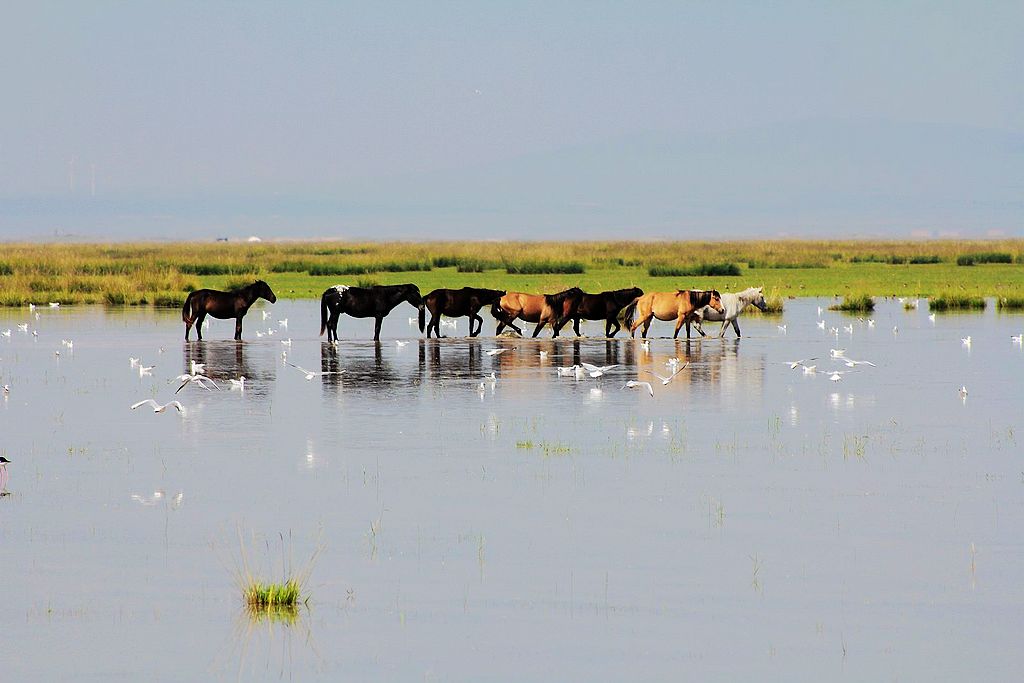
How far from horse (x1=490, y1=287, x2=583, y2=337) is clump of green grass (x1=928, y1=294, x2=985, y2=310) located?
1358cm

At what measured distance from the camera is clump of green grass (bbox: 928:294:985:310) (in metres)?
39.7

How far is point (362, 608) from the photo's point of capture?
8.98m

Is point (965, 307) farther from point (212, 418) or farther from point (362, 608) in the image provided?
point (362, 608)

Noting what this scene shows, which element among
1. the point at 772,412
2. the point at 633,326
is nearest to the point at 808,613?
the point at 772,412

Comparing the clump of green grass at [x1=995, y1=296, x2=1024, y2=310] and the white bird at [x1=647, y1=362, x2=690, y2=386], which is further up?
the white bird at [x1=647, y1=362, x2=690, y2=386]

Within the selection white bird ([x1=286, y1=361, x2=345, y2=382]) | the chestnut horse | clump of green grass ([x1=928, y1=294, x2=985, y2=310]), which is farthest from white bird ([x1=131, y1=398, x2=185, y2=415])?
clump of green grass ([x1=928, y1=294, x2=985, y2=310])

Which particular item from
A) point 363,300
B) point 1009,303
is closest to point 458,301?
point 363,300

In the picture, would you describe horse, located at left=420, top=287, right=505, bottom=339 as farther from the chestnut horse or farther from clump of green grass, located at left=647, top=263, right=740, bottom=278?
clump of green grass, located at left=647, top=263, right=740, bottom=278

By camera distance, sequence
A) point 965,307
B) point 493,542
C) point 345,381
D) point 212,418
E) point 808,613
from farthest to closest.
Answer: point 965,307 < point 345,381 < point 212,418 < point 493,542 < point 808,613

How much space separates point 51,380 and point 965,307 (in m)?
25.4

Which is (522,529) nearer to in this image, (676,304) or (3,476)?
(3,476)

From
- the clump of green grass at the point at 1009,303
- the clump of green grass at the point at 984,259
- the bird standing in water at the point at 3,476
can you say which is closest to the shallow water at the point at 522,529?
the bird standing in water at the point at 3,476

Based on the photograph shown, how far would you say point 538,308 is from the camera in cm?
3006

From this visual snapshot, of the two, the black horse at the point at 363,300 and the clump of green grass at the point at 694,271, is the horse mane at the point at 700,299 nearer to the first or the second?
the black horse at the point at 363,300
